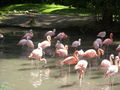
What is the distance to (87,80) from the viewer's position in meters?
10.0

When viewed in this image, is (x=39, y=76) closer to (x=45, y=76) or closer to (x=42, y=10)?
(x=45, y=76)

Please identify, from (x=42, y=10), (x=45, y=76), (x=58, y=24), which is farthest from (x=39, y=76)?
(x=42, y=10)

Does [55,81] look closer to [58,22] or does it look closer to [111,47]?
[111,47]

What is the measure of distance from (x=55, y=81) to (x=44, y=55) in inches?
133

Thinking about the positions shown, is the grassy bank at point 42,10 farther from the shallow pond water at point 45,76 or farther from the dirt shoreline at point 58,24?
the shallow pond water at point 45,76

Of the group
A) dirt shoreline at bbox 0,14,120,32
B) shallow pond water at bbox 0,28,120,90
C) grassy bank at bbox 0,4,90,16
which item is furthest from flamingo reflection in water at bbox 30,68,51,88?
grassy bank at bbox 0,4,90,16

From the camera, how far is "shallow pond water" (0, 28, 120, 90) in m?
9.37

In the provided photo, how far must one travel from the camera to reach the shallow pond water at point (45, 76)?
9.37 m

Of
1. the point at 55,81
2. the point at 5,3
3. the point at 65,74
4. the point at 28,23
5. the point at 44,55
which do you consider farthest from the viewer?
the point at 5,3

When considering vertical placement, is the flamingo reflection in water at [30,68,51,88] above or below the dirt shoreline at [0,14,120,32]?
above

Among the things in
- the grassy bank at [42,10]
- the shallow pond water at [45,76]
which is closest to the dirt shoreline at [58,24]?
the grassy bank at [42,10]

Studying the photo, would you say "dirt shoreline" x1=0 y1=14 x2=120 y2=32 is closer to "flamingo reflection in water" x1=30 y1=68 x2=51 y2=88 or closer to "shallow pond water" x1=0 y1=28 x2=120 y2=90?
"shallow pond water" x1=0 y1=28 x2=120 y2=90

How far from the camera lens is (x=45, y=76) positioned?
33.9 ft

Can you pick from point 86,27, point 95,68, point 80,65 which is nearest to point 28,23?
point 86,27
